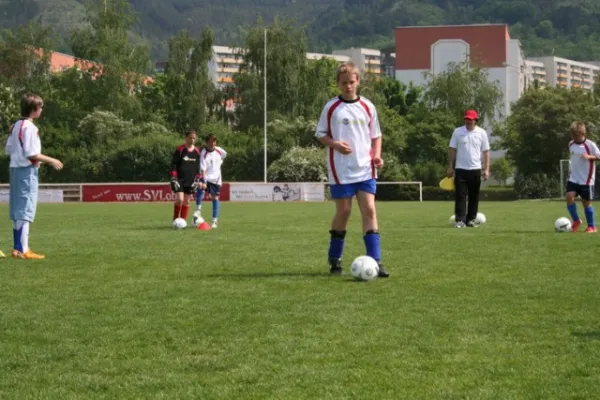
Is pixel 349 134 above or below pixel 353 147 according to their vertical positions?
above

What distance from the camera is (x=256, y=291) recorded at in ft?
28.8

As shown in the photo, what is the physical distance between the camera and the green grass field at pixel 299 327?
17.2 feet

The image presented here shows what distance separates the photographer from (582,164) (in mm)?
17375

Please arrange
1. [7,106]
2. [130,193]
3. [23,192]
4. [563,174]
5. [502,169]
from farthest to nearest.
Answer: [502,169]
[7,106]
[130,193]
[563,174]
[23,192]

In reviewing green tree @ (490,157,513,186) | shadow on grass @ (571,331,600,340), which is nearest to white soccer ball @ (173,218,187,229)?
shadow on grass @ (571,331,600,340)

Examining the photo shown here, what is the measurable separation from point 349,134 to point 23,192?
4.54 m

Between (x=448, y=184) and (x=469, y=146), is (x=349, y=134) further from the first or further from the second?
(x=448, y=184)

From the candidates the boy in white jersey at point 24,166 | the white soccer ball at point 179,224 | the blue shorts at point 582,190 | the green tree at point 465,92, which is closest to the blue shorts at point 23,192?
the boy in white jersey at point 24,166

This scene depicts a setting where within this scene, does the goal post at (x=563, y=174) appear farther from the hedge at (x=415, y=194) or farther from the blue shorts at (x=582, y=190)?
the blue shorts at (x=582, y=190)

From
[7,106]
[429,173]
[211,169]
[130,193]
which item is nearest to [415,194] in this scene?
[429,173]

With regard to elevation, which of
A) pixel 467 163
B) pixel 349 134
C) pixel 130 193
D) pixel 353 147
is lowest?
pixel 130 193

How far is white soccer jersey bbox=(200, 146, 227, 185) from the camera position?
2147 centimetres

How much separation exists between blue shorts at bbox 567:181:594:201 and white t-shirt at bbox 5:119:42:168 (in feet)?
30.3

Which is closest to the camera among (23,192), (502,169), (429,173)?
(23,192)
